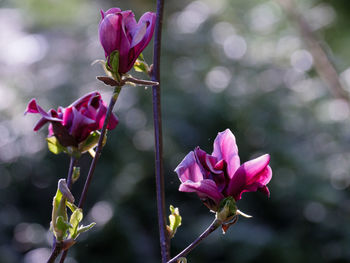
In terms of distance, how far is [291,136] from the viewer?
1836 millimetres

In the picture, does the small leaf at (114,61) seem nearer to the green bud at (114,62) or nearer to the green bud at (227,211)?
the green bud at (114,62)

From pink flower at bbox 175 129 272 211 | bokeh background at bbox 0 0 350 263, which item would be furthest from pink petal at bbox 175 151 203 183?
bokeh background at bbox 0 0 350 263

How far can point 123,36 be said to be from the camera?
42 cm

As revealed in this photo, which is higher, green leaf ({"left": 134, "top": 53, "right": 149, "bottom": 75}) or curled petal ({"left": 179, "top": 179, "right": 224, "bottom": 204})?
green leaf ({"left": 134, "top": 53, "right": 149, "bottom": 75})

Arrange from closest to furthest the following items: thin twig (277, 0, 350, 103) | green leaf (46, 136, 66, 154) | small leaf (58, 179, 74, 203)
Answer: small leaf (58, 179, 74, 203) → green leaf (46, 136, 66, 154) → thin twig (277, 0, 350, 103)

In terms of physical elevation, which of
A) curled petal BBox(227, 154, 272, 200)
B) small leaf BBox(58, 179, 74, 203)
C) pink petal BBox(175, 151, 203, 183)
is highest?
small leaf BBox(58, 179, 74, 203)

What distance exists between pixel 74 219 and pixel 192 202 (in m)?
1.36

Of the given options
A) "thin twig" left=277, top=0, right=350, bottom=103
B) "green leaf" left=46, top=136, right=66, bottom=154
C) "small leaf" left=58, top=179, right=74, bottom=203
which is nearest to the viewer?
"small leaf" left=58, top=179, right=74, bottom=203

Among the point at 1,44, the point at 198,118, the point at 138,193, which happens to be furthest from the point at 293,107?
the point at 1,44

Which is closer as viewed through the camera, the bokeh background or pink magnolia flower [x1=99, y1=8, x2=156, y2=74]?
pink magnolia flower [x1=99, y1=8, x2=156, y2=74]

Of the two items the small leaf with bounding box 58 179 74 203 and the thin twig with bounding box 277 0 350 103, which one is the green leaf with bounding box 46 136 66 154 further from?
the thin twig with bounding box 277 0 350 103

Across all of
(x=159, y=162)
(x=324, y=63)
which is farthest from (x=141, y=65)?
(x=324, y=63)

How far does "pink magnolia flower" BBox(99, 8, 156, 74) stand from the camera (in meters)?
0.41

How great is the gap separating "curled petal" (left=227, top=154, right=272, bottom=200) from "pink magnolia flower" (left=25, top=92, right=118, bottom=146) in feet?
0.41
